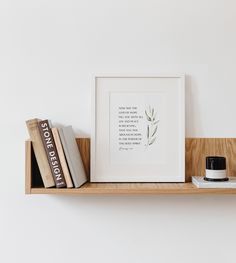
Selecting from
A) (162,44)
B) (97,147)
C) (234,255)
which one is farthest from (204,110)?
(234,255)

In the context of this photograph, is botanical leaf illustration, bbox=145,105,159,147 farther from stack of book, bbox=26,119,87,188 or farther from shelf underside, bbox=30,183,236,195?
stack of book, bbox=26,119,87,188

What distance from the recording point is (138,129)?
1095mm

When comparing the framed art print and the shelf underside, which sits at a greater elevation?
the framed art print

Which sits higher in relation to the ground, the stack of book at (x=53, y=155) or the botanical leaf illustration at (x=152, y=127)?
the botanical leaf illustration at (x=152, y=127)

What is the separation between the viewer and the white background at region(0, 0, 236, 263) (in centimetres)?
111

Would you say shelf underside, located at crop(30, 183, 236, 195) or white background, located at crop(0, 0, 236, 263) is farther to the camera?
white background, located at crop(0, 0, 236, 263)

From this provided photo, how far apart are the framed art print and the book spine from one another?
0.14 meters

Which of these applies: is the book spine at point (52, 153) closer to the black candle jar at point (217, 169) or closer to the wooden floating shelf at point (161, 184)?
the wooden floating shelf at point (161, 184)

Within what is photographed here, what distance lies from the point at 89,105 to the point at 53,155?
9.0 inches

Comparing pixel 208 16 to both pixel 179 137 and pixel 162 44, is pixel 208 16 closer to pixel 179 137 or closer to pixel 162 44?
pixel 162 44

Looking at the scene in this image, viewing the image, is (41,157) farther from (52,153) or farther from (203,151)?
(203,151)

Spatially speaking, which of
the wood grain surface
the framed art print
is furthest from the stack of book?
the wood grain surface

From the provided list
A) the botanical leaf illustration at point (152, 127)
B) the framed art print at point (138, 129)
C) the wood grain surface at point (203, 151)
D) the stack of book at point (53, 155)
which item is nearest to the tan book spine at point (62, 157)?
the stack of book at point (53, 155)

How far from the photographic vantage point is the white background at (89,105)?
1.11 m
